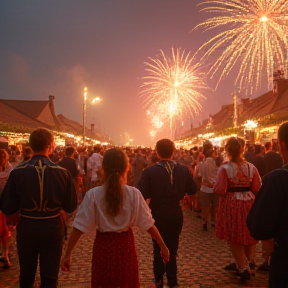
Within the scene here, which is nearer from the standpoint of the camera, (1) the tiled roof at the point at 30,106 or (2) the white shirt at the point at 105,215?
(2) the white shirt at the point at 105,215

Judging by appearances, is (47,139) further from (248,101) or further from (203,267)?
(248,101)

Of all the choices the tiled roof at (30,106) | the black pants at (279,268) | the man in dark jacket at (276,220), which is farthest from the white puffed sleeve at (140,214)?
the tiled roof at (30,106)

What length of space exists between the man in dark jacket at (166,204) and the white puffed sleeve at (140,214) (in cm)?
146

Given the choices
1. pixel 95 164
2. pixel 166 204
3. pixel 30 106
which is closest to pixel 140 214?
pixel 166 204

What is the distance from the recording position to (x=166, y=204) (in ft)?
16.4

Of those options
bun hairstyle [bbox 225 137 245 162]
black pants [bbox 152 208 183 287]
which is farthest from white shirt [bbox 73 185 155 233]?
bun hairstyle [bbox 225 137 245 162]

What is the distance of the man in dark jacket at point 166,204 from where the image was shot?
493 cm

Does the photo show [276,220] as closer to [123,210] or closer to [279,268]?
[279,268]

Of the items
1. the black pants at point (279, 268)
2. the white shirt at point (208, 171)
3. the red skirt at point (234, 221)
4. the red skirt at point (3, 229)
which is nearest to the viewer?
the black pants at point (279, 268)

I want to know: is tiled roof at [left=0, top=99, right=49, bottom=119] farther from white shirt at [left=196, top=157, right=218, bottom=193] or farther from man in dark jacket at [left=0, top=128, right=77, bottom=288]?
man in dark jacket at [left=0, top=128, right=77, bottom=288]

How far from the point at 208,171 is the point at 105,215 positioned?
20.4ft

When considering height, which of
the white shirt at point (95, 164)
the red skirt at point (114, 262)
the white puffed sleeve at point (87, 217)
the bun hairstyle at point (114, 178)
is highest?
the white shirt at point (95, 164)

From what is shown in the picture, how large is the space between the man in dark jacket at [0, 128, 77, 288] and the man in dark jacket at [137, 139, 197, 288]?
1360 mm

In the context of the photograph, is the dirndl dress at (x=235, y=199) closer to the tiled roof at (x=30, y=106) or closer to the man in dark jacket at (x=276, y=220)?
the man in dark jacket at (x=276, y=220)
